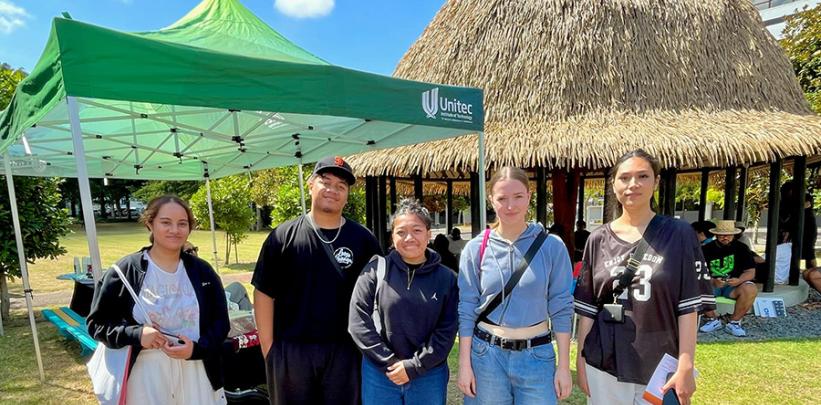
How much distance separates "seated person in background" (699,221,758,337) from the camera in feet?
18.2

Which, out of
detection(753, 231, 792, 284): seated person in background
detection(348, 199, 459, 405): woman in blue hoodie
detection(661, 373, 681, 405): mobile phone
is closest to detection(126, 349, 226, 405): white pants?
detection(348, 199, 459, 405): woman in blue hoodie

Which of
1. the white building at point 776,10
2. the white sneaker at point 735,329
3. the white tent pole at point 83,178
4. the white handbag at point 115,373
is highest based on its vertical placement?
the white building at point 776,10

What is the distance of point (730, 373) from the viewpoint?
4.25 m

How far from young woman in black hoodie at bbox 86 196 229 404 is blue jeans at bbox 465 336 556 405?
1479 mm

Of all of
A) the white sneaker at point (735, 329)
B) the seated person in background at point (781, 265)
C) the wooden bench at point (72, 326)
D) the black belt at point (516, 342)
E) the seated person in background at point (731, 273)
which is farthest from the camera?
the seated person in background at point (781, 265)

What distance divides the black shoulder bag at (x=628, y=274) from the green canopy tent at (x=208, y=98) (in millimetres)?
2188

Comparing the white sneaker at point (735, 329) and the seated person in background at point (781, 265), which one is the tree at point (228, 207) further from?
the seated person in background at point (781, 265)

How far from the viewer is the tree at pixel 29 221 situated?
6.43m

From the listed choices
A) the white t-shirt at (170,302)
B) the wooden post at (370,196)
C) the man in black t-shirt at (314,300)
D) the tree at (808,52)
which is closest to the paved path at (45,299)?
the wooden post at (370,196)

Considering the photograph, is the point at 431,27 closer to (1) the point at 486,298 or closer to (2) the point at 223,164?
(2) the point at 223,164

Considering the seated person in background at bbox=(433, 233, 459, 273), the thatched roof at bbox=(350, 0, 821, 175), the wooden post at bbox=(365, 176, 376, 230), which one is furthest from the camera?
the wooden post at bbox=(365, 176, 376, 230)

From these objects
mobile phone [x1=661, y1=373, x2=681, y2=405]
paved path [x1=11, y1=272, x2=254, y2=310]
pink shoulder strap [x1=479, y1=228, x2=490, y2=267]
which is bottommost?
paved path [x1=11, y1=272, x2=254, y2=310]

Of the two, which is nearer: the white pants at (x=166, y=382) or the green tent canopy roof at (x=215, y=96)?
the white pants at (x=166, y=382)

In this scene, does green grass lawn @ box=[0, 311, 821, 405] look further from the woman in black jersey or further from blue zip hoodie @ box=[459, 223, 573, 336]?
blue zip hoodie @ box=[459, 223, 573, 336]
